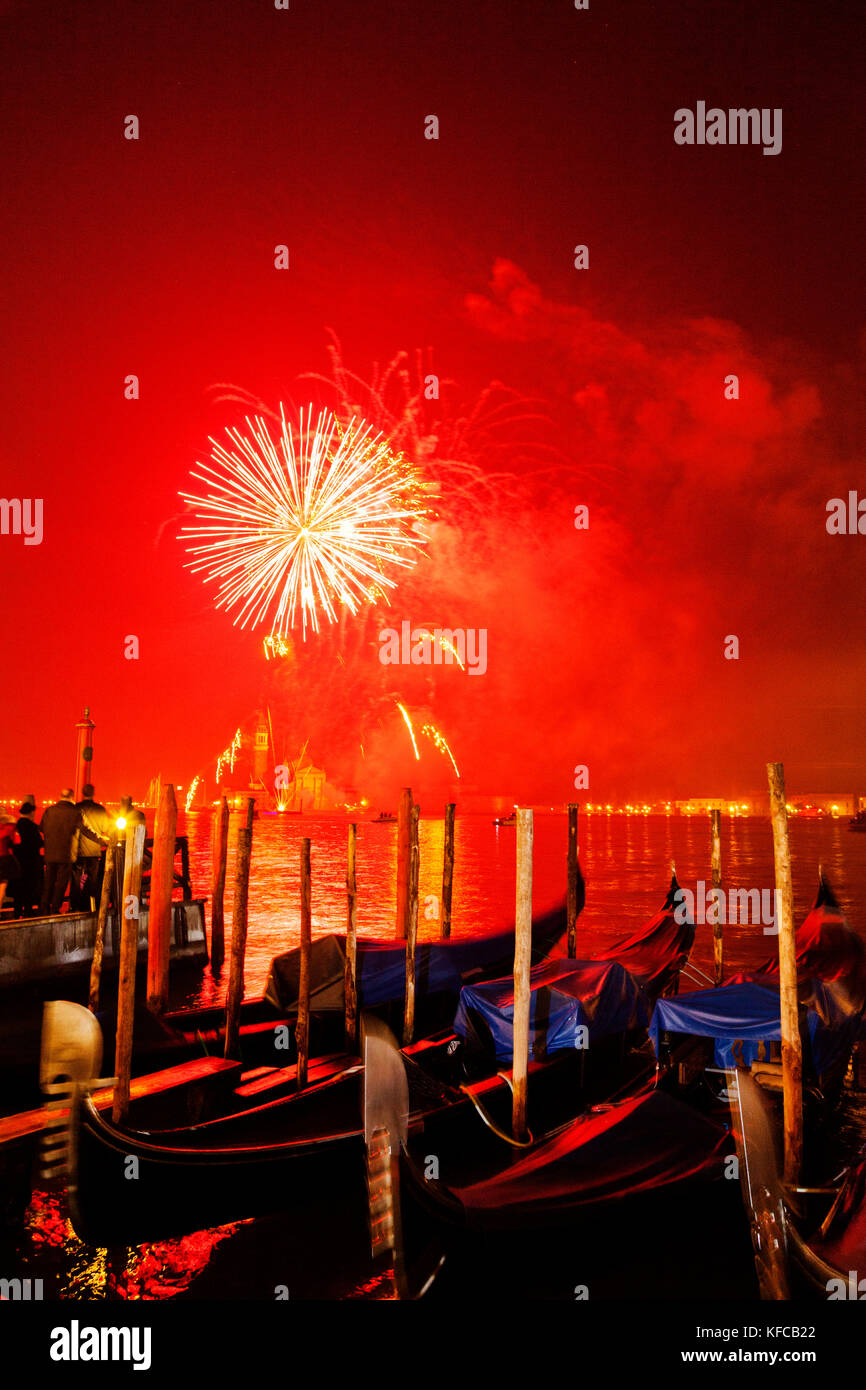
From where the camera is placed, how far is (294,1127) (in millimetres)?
7926

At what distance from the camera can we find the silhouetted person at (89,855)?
42.9 feet

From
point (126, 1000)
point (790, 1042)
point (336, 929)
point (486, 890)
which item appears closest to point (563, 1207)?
point (790, 1042)

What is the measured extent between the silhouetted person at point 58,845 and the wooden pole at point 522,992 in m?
7.12

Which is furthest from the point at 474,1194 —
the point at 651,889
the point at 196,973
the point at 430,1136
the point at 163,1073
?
the point at 651,889

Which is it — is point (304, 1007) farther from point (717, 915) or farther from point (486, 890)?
point (486, 890)

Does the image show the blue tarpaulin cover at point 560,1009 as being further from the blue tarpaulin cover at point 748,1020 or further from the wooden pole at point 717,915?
the wooden pole at point 717,915

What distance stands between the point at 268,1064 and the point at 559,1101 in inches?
125

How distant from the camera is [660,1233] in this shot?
6.39m

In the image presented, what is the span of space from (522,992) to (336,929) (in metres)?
16.8

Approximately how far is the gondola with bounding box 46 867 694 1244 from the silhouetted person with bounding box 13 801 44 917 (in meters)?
6.61

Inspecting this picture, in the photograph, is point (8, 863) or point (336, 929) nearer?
point (8, 863)

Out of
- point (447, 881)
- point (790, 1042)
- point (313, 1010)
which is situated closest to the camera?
point (790, 1042)
